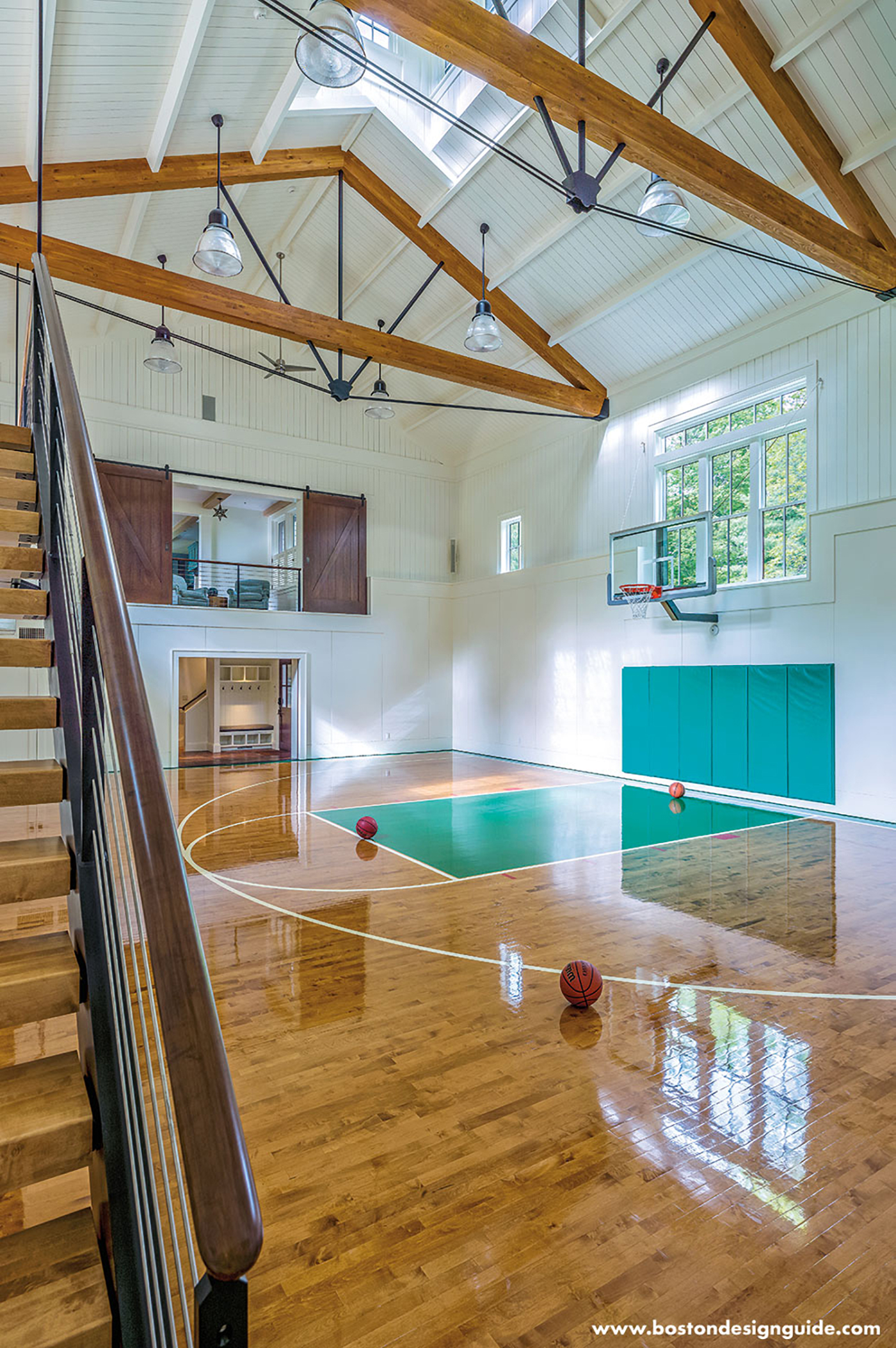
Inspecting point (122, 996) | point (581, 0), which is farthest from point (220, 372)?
point (122, 996)

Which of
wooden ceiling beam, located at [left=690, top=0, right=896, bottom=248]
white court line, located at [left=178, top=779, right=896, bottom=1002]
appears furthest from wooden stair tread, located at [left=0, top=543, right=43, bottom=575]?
wooden ceiling beam, located at [left=690, top=0, right=896, bottom=248]

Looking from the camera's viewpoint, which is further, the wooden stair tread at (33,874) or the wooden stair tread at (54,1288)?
the wooden stair tread at (33,874)

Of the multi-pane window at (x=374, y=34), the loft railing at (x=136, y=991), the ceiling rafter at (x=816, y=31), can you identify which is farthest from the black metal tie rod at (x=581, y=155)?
the loft railing at (x=136, y=991)

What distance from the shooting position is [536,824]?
8.28 m

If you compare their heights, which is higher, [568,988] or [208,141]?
[208,141]

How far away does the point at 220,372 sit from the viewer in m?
13.4

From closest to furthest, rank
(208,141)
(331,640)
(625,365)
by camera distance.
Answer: (208,141) → (625,365) → (331,640)

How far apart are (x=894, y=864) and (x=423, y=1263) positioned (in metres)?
6.00

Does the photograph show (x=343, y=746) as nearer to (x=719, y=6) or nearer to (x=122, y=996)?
(x=719, y=6)

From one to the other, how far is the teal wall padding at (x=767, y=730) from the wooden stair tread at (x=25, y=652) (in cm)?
860

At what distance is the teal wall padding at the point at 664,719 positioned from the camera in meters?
10.7

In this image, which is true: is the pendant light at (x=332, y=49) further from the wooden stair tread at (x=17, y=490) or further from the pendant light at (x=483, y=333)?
the wooden stair tread at (x=17, y=490)

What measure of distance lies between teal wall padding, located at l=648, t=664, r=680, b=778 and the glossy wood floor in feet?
16.1

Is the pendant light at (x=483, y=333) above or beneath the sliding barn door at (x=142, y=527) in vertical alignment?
above
